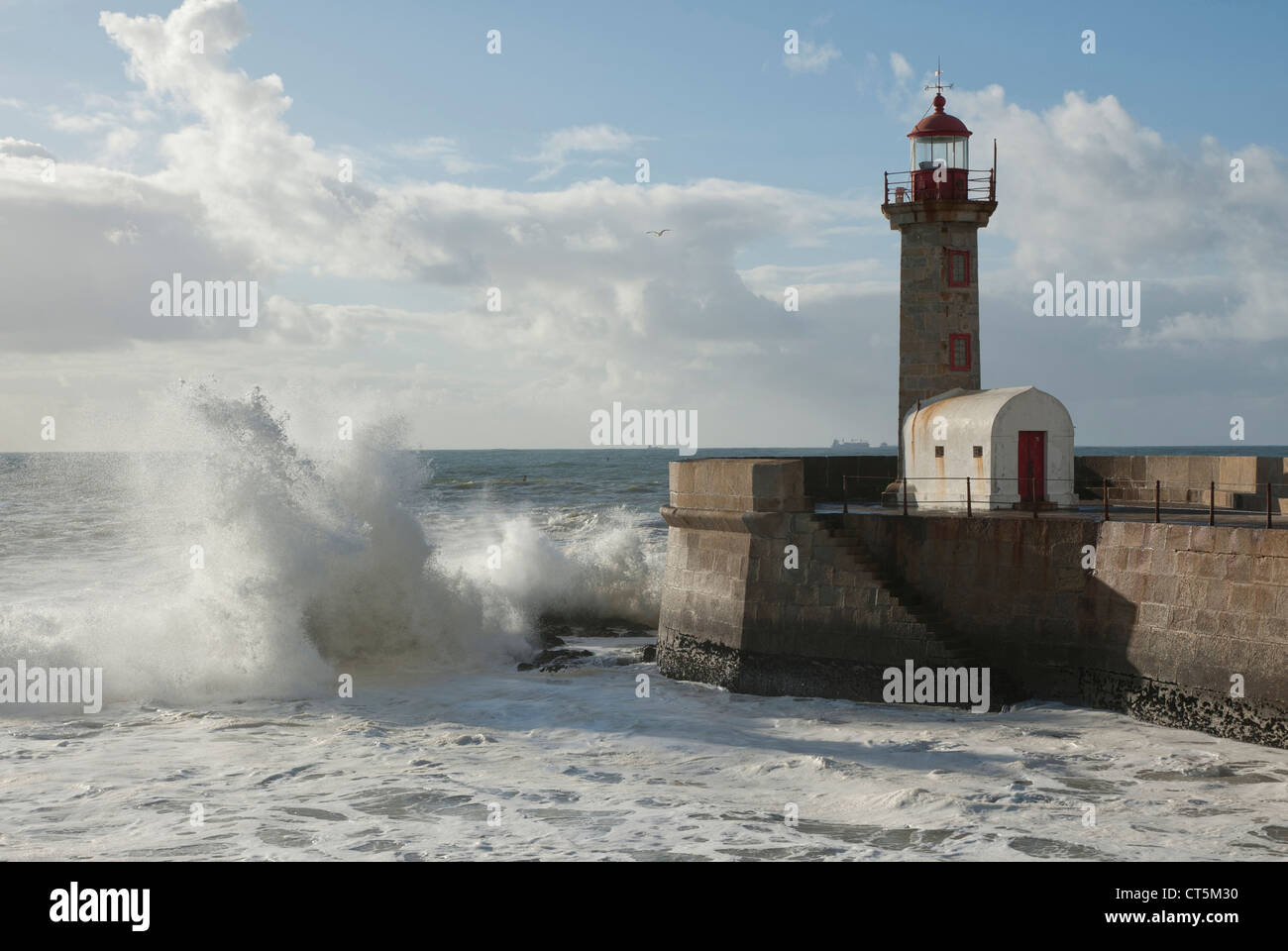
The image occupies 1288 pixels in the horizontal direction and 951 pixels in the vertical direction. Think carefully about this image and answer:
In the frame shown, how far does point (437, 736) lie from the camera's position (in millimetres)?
11141

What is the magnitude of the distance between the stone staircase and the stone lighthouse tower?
11.4 ft

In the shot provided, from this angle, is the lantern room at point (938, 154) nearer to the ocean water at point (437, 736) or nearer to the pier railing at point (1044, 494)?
the pier railing at point (1044, 494)

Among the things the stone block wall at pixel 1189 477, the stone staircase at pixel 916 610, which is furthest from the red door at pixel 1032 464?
the stone staircase at pixel 916 610

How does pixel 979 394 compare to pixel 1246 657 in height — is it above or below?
above

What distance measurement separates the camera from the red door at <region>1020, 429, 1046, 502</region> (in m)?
14.3

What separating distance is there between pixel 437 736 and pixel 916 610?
519 centimetres

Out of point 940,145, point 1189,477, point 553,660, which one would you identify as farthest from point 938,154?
point 553,660

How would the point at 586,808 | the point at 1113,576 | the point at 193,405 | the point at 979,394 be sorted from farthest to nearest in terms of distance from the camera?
the point at 193,405 → the point at 979,394 → the point at 1113,576 → the point at 586,808

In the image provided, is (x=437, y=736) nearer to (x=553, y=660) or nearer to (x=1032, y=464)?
(x=553, y=660)

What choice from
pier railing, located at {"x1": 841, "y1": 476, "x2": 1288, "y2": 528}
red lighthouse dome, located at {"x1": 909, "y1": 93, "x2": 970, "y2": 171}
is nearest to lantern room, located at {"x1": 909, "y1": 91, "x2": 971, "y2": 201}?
red lighthouse dome, located at {"x1": 909, "y1": 93, "x2": 970, "y2": 171}

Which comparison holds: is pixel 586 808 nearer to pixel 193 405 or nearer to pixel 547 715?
pixel 547 715

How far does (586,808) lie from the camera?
8.71 m

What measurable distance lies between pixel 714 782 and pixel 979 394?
7.45m
